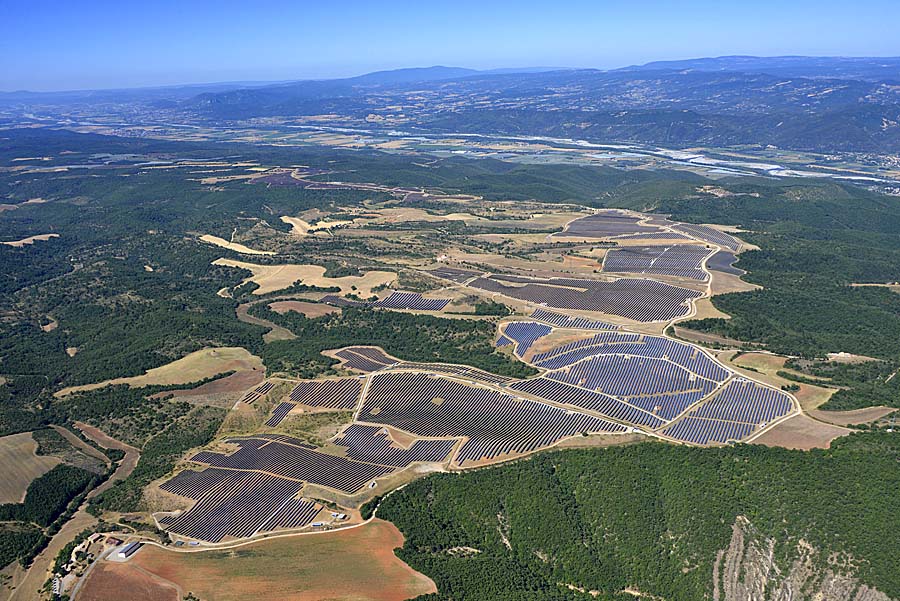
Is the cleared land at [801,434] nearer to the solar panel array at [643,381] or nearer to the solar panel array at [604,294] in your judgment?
the solar panel array at [643,381]

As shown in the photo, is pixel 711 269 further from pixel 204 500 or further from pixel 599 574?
pixel 204 500

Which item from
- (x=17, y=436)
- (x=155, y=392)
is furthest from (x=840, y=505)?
(x=17, y=436)

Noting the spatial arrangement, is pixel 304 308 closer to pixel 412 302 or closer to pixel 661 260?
pixel 412 302

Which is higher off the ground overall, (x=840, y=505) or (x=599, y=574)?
(x=840, y=505)

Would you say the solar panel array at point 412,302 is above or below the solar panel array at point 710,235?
below

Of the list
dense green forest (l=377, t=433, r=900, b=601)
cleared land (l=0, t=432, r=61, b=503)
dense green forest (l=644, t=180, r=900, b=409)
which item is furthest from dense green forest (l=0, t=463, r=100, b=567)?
dense green forest (l=644, t=180, r=900, b=409)

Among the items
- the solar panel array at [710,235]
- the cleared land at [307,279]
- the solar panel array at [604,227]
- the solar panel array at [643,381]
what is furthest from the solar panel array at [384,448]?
the solar panel array at [604,227]
